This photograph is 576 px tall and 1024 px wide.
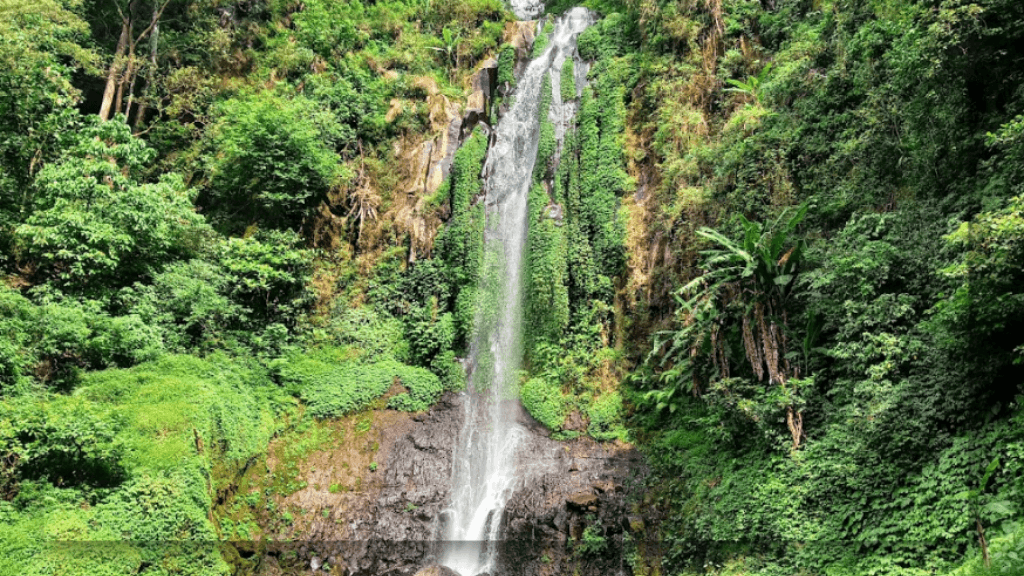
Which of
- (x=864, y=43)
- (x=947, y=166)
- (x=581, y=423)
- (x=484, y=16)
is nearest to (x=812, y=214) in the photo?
(x=947, y=166)

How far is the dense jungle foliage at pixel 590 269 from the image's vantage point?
8.09 m

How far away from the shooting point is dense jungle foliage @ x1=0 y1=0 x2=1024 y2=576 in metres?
8.09

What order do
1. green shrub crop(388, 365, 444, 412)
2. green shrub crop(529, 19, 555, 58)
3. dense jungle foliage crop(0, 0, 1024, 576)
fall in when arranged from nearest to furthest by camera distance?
1. dense jungle foliage crop(0, 0, 1024, 576)
2. green shrub crop(388, 365, 444, 412)
3. green shrub crop(529, 19, 555, 58)

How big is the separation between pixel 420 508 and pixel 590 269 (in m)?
7.80

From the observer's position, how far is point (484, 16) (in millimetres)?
26875

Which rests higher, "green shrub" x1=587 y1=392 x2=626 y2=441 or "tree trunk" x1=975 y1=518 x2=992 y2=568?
"green shrub" x1=587 y1=392 x2=626 y2=441

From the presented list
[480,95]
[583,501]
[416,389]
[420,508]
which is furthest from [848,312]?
[480,95]

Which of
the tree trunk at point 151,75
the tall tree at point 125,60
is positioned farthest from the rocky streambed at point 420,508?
the tree trunk at point 151,75

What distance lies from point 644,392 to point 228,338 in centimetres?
1060

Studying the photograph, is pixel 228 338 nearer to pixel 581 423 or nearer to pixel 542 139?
pixel 581 423

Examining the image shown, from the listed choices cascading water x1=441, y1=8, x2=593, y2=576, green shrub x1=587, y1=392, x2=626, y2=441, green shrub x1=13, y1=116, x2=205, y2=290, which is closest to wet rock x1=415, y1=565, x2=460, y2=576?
cascading water x1=441, y1=8, x2=593, y2=576

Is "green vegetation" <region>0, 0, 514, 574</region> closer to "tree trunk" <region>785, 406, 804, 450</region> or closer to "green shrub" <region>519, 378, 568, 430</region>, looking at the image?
"green shrub" <region>519, 378, 568, 430</region>

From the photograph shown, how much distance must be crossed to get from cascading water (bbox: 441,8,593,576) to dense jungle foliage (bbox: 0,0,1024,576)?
657 mm

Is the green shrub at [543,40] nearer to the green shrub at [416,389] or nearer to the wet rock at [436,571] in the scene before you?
the green shrub at [416,389]
